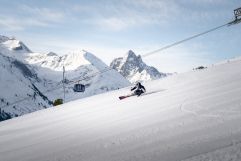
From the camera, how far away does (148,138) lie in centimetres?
623

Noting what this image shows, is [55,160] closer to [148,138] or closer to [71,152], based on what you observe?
[71,152]

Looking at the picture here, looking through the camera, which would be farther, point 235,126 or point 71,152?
point 71,152

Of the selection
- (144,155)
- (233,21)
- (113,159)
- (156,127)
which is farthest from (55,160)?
(233,21)

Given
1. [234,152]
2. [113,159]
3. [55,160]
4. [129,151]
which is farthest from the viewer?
[55,160]

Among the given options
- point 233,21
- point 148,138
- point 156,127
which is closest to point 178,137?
point 148,138

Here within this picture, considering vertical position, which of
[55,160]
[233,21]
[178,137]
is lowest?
[55,160]

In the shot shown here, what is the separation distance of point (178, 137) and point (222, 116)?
4.94 feet

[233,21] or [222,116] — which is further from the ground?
[233,21]

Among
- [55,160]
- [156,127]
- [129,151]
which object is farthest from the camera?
[156,127]

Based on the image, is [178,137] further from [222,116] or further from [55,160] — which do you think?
[55,160]

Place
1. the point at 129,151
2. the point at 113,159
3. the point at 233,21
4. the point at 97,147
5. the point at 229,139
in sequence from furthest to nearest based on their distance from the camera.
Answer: the point at 233,21 → the point at 97,147 → the point at 129,151 → the point at 113,159 → the point at 229,139

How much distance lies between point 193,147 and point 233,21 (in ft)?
94.8

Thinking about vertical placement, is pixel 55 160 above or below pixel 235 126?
below

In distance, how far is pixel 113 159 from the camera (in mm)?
5129
